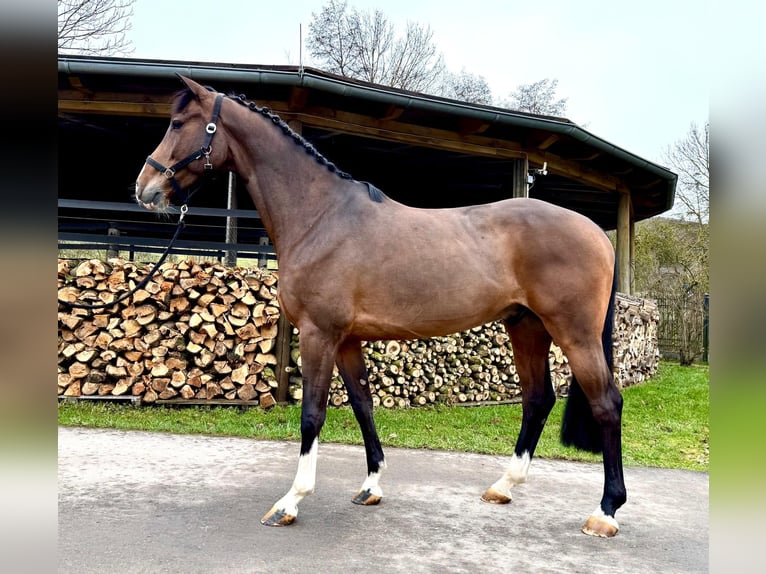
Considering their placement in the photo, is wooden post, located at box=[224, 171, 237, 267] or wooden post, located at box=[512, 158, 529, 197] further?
wooden post, located at box=[512, 158, 529, 197]

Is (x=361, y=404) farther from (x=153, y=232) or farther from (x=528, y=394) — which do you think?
(x=153, y=232)

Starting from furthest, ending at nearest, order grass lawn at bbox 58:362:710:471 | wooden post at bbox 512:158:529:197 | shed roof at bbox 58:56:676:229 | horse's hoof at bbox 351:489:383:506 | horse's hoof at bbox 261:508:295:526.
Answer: wooden post at bbox 512:158:529:197 < shed roof at bbox 58:56:676:229 < grass lawn at bbox 58:362:710:471 < horse's hoof at bbox 351:489:383:506 < horse's hoof at bbox 261:508:295:526

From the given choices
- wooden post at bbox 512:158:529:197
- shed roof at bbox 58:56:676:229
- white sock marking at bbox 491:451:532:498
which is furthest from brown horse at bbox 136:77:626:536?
wooden post at bbox 512:158:529:197

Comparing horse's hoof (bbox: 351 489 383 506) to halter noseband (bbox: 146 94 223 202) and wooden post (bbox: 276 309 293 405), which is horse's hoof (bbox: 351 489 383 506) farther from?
wooden post (bbox: 276 309 293 405)

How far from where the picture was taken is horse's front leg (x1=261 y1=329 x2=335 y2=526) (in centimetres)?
271

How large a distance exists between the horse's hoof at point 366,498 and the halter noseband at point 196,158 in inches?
79.6

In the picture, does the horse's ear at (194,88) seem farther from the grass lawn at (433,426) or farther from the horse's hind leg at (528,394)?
the grass lawn at (433,426)

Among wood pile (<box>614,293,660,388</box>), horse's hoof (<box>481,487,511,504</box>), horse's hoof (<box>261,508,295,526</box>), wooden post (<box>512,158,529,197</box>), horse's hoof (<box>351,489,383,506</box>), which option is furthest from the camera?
wood pile (<box>614,293,660,388</box>)

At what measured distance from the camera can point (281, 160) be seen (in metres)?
2.99

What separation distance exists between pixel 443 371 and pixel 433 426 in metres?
1.09

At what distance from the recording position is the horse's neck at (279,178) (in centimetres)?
295

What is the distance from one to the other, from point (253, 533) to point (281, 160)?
199 cm

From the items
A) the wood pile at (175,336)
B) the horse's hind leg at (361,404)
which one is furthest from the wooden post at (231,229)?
the horse's hind leg at (361,404)

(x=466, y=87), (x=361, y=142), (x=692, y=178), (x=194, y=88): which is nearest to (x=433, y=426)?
Answer: (x=194, y=88)
